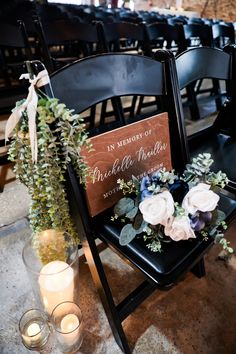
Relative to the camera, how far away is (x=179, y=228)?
56 cm

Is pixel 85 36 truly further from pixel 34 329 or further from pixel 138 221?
pixel 34 329

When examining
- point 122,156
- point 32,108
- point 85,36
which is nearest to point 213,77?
point 122,156

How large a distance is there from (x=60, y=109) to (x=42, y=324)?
66 centimetres

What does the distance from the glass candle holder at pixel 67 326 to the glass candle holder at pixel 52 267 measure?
1.0 inches

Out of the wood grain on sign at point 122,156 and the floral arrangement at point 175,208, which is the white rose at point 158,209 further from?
the wood grain on sign at point 122,156

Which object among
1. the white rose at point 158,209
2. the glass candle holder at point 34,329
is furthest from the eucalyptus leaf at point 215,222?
the glass candle holder at point 34,329

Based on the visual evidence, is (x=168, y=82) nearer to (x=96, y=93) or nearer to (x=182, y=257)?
(x=96, y=93)

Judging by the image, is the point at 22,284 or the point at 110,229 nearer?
the point at 110,229

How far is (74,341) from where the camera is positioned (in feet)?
2.34

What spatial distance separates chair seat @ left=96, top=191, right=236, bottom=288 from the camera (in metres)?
0.56

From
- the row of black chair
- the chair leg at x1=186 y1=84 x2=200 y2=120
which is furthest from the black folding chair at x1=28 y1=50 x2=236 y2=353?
the chair leg at x1=186 y1=84 x2=200 y2=120

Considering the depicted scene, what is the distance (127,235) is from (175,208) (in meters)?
0.14

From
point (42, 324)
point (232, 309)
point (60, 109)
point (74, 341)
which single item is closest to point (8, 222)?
point (42, 324)

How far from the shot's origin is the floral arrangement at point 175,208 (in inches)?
21.7
